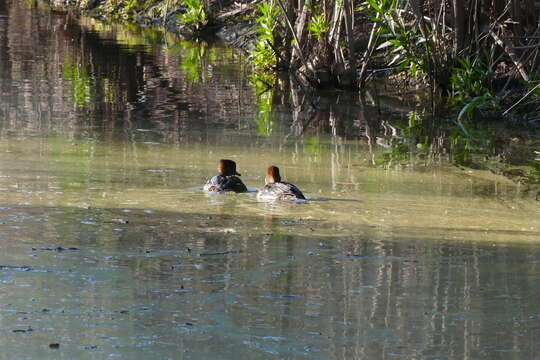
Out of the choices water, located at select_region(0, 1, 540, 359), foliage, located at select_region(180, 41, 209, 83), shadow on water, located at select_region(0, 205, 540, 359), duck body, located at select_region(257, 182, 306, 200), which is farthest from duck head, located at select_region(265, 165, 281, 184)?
foliage, located at select_region(180, 41, 209, 83)

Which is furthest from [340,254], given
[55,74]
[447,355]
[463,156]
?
[55,74]

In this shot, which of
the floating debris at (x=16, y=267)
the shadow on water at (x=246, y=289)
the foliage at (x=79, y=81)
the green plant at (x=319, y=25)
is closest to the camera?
the shadow on water at (x=246, y=289)

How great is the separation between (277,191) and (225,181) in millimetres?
557

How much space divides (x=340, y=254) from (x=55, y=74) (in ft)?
40.7

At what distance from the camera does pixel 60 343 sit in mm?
4668

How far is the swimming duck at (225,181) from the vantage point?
A: 836cm

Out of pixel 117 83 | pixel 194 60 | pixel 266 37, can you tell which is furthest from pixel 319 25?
pixel 194 60

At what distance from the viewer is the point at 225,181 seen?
8.41 meters

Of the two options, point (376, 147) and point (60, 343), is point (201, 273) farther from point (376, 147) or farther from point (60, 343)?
point (376, 147)

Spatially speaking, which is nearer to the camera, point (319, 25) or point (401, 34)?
point (401, 34)

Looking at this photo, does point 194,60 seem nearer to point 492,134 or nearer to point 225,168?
point 492,134

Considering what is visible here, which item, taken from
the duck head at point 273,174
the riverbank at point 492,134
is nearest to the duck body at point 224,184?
the duck head at point 273,174

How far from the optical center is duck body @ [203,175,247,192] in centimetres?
834

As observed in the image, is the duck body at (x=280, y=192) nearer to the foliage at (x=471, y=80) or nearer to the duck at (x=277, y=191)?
the duck at (x=277, y=191)
